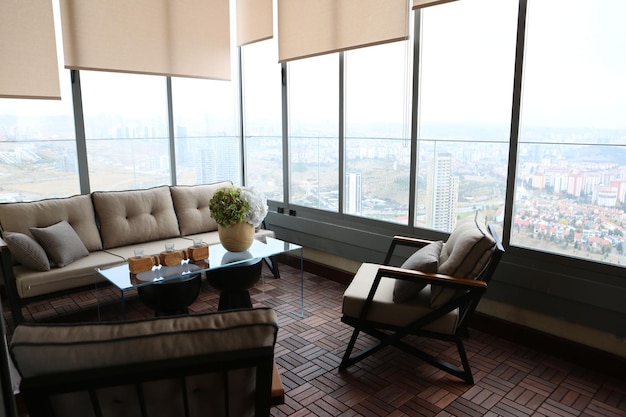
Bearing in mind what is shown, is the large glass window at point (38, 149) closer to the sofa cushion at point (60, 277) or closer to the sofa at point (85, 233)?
the sofa at point (85, 233)

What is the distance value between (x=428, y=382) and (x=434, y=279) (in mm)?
589

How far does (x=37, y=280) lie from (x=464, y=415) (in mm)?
2634

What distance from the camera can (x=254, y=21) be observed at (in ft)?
13.9

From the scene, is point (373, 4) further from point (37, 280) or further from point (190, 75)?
point (37, 280)

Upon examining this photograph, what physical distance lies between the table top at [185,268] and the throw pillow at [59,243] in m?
0.44

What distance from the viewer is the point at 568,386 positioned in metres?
2.31

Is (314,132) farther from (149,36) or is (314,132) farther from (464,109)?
(149,36)

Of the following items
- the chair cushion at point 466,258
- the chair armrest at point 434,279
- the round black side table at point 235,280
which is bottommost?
the round black side table at point 235,280

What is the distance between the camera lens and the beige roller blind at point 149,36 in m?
3.59

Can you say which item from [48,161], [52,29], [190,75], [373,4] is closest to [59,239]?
[48,161]

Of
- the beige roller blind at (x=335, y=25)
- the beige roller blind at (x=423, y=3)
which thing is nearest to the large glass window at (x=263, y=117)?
the beige roller blind at (x=335, y=25)

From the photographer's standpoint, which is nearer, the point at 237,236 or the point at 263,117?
the point at 237,236

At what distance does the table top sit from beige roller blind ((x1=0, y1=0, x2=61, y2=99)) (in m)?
1.65

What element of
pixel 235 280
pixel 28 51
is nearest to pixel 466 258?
pixel 235 280
